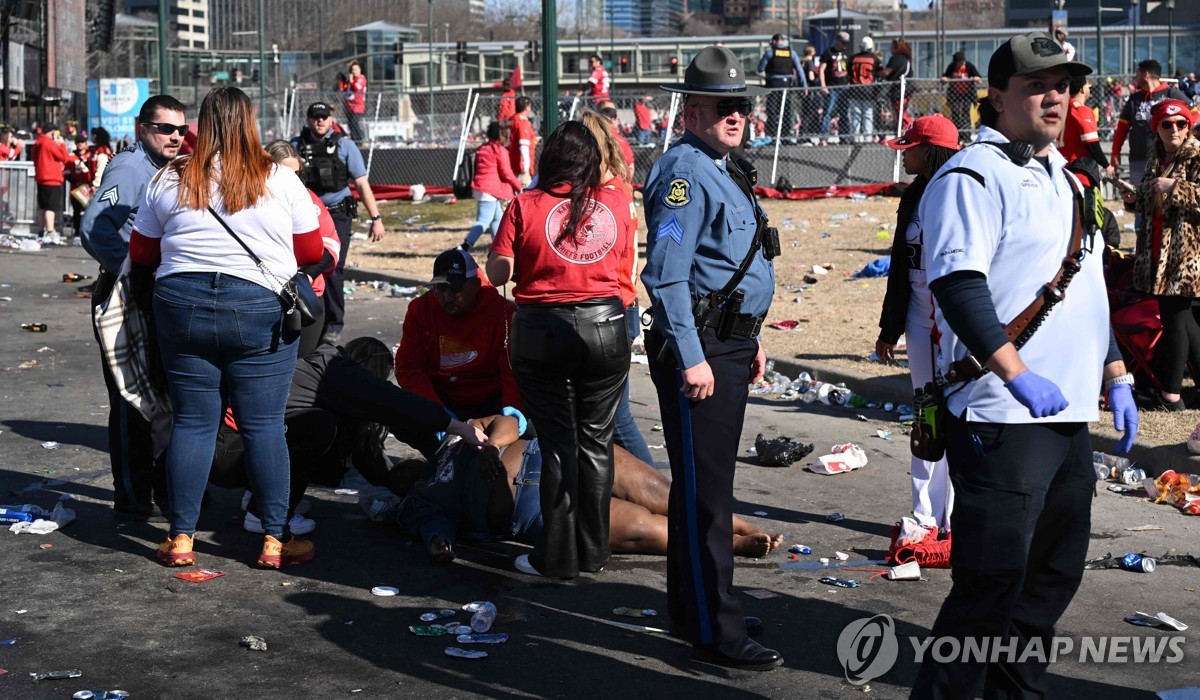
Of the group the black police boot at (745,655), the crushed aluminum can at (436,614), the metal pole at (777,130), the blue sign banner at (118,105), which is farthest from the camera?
the blue sign banner at (118,105)

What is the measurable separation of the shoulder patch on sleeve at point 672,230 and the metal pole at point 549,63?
8.17m

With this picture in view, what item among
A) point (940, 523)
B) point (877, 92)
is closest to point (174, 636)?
point (940, 523)

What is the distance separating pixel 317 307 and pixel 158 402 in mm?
905

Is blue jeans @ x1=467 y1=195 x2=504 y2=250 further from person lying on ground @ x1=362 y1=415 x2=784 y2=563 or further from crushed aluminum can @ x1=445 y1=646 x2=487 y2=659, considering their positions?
crushed aluminum can @ x1=445 y1=646 x2=487 y2=659

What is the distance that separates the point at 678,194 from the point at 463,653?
1.74m

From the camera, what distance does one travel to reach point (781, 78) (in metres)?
25.8

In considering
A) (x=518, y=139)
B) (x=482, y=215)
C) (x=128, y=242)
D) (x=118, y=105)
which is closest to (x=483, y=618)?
(x=128, y=242)

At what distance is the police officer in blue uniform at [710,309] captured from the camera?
4.39m

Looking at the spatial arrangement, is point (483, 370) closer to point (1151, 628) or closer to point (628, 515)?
point (628, 515)

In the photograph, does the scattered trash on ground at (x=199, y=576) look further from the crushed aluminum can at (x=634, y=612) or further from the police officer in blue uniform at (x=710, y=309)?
the police officer in blue uniform at (x=710, y=309)

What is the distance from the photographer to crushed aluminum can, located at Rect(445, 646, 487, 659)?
4.72 metres

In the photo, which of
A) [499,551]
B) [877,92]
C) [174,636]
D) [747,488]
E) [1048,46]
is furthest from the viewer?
[877,92]

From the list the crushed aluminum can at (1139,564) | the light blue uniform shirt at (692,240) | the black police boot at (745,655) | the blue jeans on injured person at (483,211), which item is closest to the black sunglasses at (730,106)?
the light blue uniform shirt at (692,240)

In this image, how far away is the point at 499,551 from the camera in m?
6.02
